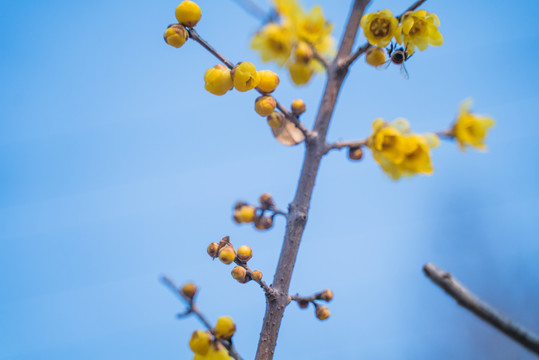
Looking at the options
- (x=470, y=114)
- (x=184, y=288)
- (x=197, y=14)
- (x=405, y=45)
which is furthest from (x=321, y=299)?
(x=197, y=14)

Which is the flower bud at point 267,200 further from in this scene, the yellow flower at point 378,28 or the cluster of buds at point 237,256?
the yellow flower at point 378,28

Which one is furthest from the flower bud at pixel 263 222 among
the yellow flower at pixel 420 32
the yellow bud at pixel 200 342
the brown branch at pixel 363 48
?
the yellow flower at pixel 420 32

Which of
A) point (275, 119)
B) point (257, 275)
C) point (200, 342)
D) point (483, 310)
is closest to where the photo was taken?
point (483, 310)

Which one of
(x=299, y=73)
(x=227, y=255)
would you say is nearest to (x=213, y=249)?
(x=227, y=255)

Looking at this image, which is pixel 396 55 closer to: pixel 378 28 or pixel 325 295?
pixel 378 28

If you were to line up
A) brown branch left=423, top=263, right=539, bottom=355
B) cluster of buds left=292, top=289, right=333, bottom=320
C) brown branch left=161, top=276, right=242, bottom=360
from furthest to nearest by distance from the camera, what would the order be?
cluster of buds left=292, top=289, right=333, bottom=320
brown branch left=161, top=276, right=242, bottom=360
brown branch left=423, top=263, right=539, bottom=355

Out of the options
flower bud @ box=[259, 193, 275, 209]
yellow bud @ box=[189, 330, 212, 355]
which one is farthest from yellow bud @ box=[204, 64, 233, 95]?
yellow bud @ box=[189, 330, 212, 355]

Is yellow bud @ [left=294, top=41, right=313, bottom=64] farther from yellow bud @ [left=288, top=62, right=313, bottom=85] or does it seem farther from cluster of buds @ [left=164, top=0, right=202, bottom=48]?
cluster of buds @ [left=164, top=0, right=202, bottom=48]
